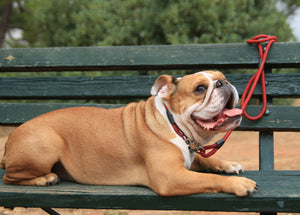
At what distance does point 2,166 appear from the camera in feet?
8.74

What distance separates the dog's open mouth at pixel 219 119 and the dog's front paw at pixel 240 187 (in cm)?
37

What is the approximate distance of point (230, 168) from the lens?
2.49m

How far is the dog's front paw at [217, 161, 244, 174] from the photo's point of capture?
2.48 metres

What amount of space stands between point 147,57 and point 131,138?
0.98m

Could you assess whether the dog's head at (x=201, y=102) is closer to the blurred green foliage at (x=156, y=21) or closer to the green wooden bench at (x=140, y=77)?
the green wooden bench at (x=140, y=77)

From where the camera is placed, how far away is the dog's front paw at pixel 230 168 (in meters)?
2.48

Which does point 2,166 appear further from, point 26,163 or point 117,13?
point 117,13

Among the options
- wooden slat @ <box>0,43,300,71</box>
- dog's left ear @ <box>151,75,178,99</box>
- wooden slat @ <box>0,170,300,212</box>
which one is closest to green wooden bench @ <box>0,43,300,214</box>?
wooden slat @ <box>0,43,300,71</box>

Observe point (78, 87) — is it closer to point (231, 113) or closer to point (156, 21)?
point (231, 113)

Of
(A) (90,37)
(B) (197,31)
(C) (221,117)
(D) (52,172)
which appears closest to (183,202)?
(C) (221,117)

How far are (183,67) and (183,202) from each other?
145 cm

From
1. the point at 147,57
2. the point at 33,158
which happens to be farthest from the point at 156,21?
the point at 33,158

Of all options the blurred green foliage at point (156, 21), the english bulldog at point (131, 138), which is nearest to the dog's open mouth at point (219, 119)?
the english bulldog at point (131, 138)

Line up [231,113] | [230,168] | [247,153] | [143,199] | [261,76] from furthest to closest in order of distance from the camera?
[247,153] → [261,76] → [230,168] → [231,113] → [143,199]
